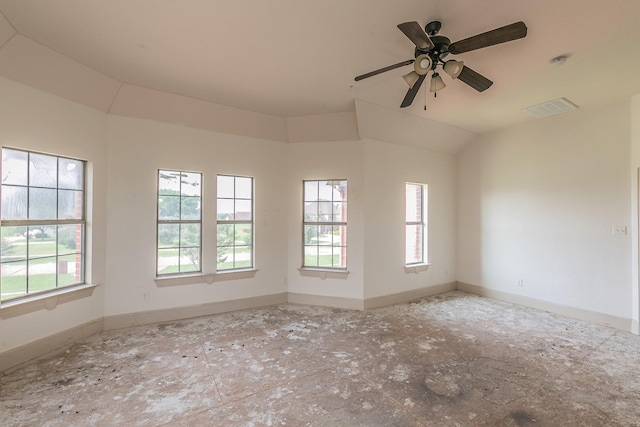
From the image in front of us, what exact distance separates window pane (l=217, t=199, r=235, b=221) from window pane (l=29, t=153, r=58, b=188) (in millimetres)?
1879

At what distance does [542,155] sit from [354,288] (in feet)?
11.9

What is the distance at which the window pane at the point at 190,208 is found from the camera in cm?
417

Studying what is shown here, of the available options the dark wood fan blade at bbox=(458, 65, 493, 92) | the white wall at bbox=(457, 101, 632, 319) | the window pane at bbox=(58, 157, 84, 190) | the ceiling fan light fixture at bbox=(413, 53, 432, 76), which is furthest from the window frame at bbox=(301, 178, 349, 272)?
the window pane at bbox=(58, 157, 84, 190)

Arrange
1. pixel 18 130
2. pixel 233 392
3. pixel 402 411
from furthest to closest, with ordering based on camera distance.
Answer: pixel 18 130 < pixel 233 392 < pixel 402 411

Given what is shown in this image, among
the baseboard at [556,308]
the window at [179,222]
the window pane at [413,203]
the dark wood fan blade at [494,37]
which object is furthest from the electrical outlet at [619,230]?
the window at [179,222]

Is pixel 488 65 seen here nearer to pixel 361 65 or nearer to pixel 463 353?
pixel 361 65

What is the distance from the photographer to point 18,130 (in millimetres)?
2826

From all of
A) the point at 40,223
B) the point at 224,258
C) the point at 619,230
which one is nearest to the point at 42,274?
the point at 40,223

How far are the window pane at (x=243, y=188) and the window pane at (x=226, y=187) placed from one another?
0.26 feet

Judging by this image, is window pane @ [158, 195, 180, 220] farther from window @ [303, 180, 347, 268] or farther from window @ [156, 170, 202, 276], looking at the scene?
window @ [303, 180, 347, 268]

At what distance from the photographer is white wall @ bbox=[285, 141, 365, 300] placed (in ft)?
→ 14.9

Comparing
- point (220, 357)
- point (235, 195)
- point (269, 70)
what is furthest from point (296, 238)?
point (269, 70)

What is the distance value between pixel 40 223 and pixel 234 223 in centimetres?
219

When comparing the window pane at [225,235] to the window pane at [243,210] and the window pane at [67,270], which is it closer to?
the window pane at [243,210]
